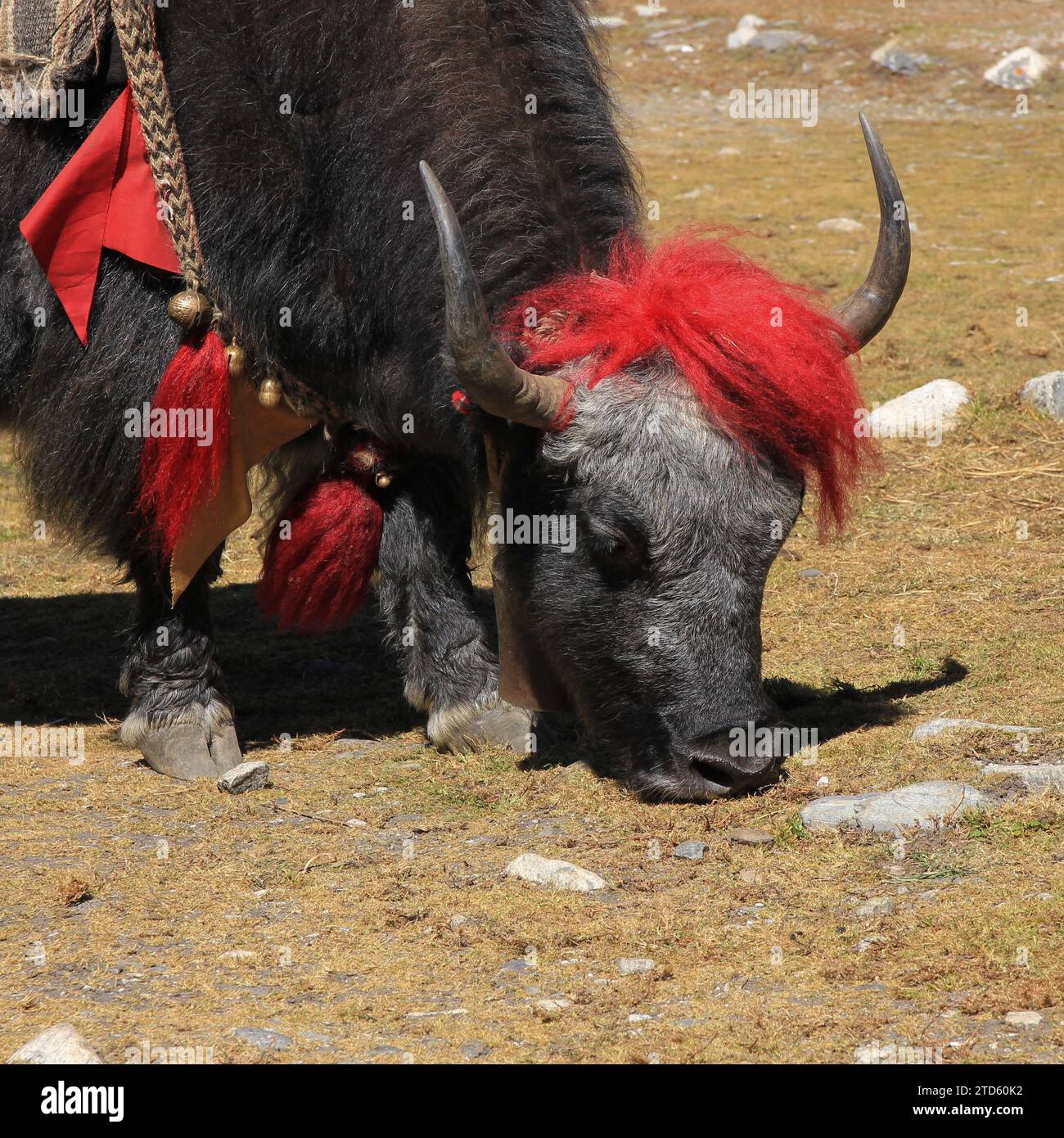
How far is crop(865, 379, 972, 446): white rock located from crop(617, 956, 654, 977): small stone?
4405mm

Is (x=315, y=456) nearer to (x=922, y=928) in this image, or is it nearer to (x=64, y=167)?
(x=64, y=167)

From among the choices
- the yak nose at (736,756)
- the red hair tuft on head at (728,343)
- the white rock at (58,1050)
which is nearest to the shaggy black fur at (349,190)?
the red hair tuft on head at (728,343)

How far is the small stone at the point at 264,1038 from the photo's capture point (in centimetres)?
267

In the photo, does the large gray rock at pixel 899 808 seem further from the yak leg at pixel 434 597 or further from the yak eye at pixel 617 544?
the yak leg at pixel 434 597

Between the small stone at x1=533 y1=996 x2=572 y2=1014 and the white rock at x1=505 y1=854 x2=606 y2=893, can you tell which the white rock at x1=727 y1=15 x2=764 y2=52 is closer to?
the white rock at x1=505 y1=854 x2=606 y2=893

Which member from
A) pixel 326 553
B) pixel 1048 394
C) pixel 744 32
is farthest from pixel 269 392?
pixel 744 32

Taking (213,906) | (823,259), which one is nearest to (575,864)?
(213,906)

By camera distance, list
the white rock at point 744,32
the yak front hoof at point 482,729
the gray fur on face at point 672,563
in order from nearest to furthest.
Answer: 1. the gray fur on face at point 672,563
2. the yak front hoof at point 482,729
3. the white rock at point 744,32

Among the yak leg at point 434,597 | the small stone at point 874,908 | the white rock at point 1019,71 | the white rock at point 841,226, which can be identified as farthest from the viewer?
the white rock at point 1019,71

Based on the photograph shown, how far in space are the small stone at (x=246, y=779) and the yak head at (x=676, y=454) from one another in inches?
38.7

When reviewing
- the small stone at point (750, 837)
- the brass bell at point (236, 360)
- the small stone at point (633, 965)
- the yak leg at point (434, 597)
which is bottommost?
the small stone at point (633, 965)

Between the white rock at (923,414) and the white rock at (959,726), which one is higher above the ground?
the white rock at (923,414)

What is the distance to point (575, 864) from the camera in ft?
11.3

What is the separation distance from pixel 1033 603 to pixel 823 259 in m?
5.62
